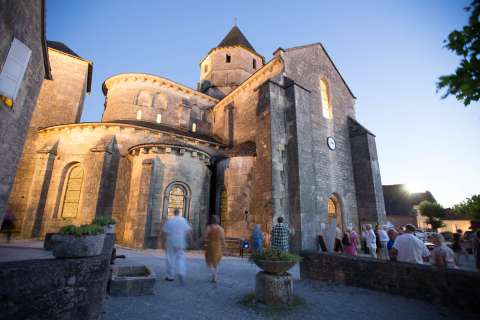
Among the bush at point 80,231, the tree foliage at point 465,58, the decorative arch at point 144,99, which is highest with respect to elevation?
the decorative arch at point 144,99

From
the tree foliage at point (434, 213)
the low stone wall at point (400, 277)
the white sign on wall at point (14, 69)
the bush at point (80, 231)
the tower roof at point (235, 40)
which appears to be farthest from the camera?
the tree foliage at point (434, 213)

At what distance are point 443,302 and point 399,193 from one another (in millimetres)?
36137

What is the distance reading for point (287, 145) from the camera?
40.6ft

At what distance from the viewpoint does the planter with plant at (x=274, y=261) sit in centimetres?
434

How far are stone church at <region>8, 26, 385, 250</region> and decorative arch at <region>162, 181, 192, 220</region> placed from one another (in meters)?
0.06

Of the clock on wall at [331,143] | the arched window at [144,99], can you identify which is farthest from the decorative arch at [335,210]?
the arched window at [144,99]

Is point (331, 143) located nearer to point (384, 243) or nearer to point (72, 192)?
point (384, 243)

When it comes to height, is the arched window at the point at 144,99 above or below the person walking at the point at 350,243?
above

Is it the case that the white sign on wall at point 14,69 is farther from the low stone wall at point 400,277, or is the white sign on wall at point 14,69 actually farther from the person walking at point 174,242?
the low stone wall at point 400,277

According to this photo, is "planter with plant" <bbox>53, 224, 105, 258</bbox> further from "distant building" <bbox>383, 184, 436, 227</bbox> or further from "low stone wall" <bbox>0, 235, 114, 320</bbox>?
"distant building" <bbox>383, 184, 436, 227</bbox>

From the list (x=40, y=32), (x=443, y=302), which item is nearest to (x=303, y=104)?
(x=443, y=302)

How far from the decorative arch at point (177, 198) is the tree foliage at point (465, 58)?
1213 cm

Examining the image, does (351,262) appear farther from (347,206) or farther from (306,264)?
(347,206)

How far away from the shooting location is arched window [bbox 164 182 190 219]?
1236cm
